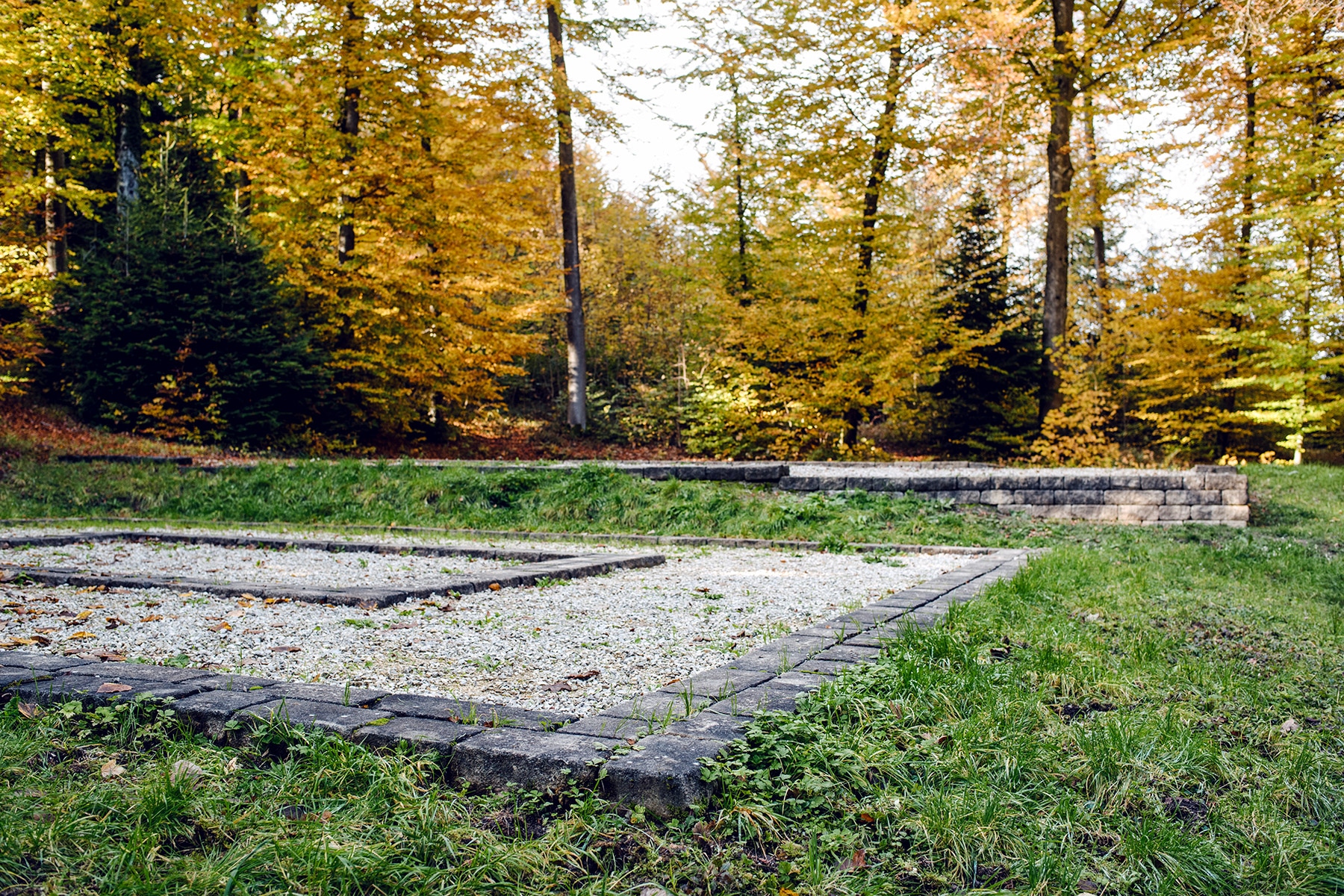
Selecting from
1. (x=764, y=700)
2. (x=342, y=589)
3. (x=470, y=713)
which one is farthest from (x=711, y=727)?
(x=342, y=589)

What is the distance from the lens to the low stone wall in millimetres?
8727

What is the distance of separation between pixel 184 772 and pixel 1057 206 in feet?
49.4

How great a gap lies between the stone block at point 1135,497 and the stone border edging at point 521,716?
6.73 m

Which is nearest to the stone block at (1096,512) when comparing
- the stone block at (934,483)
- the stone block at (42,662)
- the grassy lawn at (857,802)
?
the stone block at (934,483)

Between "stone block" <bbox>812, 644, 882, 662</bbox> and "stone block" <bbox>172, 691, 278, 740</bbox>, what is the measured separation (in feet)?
5.97

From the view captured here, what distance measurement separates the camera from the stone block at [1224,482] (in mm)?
8703

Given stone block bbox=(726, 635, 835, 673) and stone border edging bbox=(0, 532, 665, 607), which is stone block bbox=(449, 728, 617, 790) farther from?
stone border edging bbox=(0, 532, 665, 607)

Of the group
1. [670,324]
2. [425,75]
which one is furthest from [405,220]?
[670,324]

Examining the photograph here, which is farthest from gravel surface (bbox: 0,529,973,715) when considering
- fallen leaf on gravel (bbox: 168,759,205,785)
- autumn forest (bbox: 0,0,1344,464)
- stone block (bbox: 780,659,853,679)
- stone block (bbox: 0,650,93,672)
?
autumn forest (bbox: 0,0,1344,464)

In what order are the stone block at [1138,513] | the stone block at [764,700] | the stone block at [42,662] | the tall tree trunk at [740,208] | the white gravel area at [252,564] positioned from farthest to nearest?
the tall tree trunk at [740,208]
the stone block at [1138,513]
the white gravel area at [252,564]
the stone block at [42,662]
the stone block at [764,700]

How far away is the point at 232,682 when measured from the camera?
2723 millimetres

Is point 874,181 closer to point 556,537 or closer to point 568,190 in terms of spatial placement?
point 568,190

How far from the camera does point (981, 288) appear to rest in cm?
1630

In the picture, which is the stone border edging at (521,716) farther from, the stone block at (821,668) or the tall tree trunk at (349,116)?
the tall tree trunk at (349,116)
